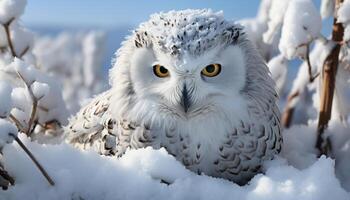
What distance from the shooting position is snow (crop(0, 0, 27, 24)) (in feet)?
5.15

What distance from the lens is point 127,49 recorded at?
5.08 feet

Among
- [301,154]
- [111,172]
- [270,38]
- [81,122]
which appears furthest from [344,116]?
[111,172]

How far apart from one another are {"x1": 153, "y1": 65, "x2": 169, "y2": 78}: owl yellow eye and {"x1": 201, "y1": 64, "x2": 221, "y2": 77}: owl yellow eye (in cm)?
10

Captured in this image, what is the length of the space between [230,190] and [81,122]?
2.76 feet

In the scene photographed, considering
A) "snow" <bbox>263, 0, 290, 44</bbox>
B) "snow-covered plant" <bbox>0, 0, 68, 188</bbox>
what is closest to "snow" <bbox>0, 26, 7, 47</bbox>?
"snow-covered plant" <bbox>0, 0, 68, 188</bbox>

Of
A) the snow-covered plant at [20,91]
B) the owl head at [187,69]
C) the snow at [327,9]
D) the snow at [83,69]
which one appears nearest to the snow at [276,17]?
the snow at [327,9]

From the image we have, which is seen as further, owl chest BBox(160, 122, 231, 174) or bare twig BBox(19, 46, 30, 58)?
bare twig BBox(19, 46, 30, 58)

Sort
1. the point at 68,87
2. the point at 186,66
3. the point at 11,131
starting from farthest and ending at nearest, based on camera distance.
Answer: the point at 68,87
the point at 186,66
the point at 11,131

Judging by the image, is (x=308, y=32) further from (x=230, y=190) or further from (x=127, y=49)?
(x=230, y=190)

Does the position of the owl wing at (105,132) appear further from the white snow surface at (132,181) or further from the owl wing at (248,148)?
the white snow surface at (132,181)

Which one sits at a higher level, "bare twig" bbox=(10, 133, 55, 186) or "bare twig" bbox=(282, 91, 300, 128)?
"bare twig" bbox=(10, 133, 55, 186)

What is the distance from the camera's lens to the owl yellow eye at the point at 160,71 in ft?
4.65

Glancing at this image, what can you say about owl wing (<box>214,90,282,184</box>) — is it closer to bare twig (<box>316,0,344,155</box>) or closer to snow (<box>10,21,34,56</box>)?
bare twig (<box>316,0,344,155</box>)

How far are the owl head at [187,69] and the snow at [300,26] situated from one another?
0.35ft
